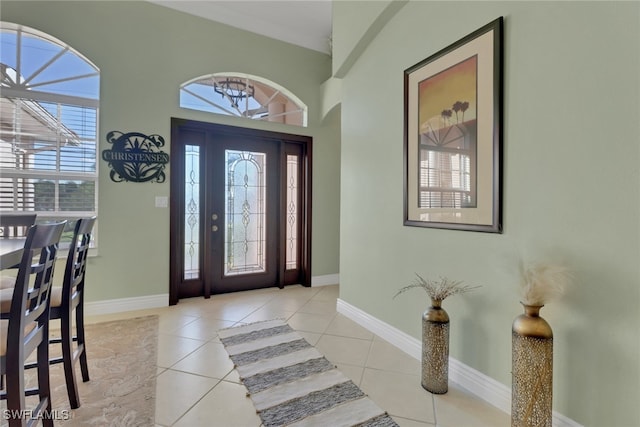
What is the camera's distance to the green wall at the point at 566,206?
1260 mm

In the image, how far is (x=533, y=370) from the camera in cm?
138

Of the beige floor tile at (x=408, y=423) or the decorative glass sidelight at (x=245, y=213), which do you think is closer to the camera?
the beige floor tile at (x=408, y=423)

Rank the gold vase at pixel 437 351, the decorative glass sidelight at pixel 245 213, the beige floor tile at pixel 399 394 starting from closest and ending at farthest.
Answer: the beige floor tile at pixel 399 394
the gold vase at pixel 437 351
the decorative glass sidelight at pixel 245 213

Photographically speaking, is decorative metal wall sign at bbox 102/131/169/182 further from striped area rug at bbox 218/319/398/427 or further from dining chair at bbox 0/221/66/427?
dining chair at bbox 0/221/66/427

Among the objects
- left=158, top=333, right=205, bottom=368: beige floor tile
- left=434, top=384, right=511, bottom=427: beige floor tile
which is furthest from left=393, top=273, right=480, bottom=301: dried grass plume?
left=158, top=333, right=205, bottom=368: beige floor tile

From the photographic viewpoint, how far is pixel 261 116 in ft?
13.1

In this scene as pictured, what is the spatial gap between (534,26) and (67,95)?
155 inches

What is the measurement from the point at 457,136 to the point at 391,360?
5.37 feet

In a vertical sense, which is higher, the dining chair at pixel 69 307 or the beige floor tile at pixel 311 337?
the dining chair at pixel 69 307

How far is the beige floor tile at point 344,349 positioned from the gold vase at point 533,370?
40.1 inches

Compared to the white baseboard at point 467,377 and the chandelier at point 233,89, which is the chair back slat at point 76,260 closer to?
the white baseboard at point 467,377

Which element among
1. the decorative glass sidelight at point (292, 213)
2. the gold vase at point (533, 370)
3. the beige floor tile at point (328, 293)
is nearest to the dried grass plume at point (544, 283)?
the gold vase at point (533, 370)

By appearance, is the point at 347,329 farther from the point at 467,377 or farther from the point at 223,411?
the point at 223,411

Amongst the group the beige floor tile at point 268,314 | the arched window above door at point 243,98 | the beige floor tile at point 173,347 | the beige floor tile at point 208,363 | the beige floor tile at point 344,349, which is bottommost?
the beige floor tile at point 344,349
